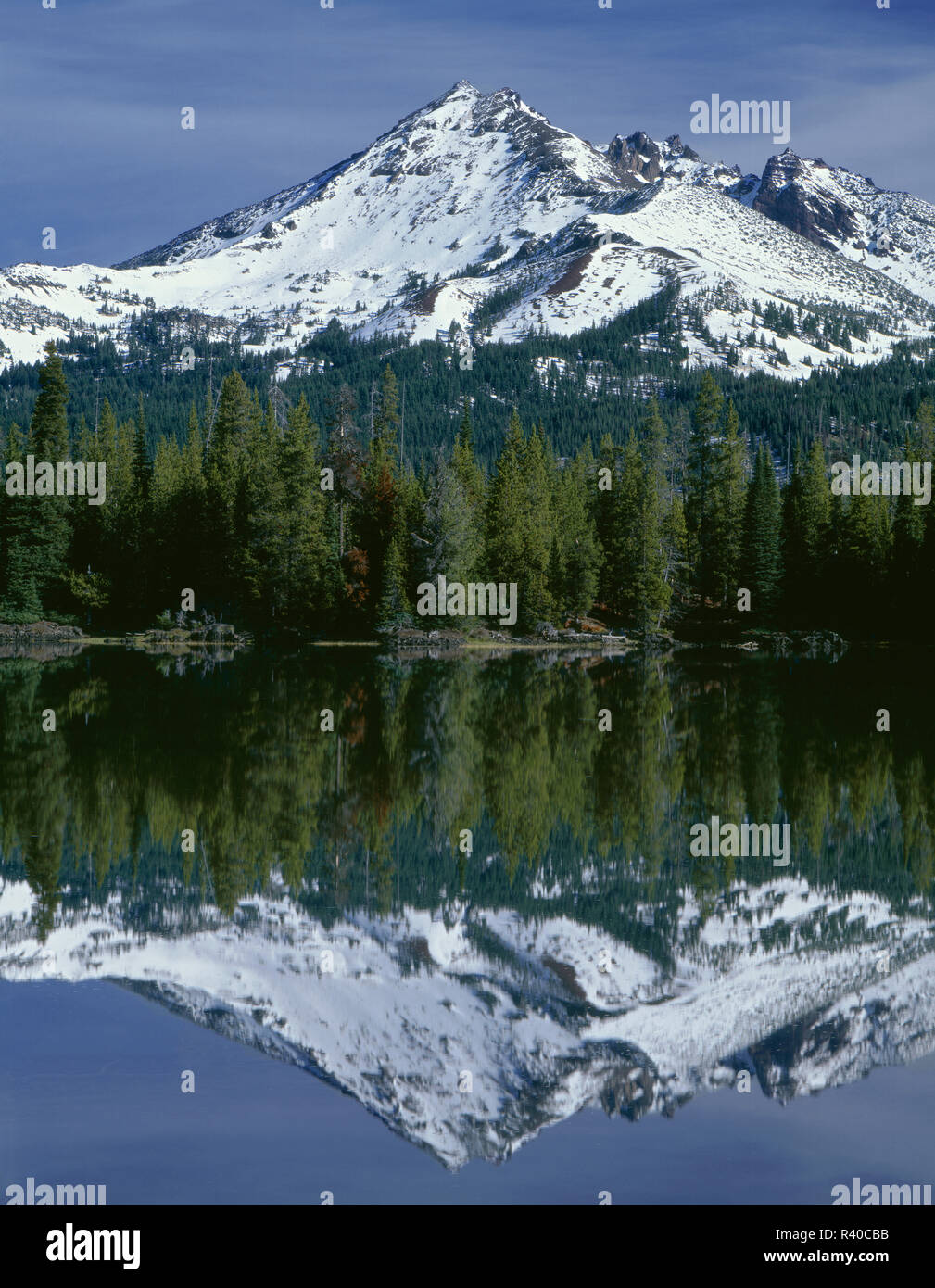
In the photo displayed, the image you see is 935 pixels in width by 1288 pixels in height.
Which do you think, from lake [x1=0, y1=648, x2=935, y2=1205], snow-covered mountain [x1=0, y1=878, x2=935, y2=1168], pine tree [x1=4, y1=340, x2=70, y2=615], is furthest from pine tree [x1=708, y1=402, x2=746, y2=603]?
snow-covered mountain [x1=0, y1=878, x2=935, y2=1168]

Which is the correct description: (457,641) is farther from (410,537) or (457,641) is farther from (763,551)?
(763,551)

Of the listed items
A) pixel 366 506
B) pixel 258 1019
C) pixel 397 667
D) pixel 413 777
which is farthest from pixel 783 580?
pixel 258 1019

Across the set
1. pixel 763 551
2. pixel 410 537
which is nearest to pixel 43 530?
pixel 410 537

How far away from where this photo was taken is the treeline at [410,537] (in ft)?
254

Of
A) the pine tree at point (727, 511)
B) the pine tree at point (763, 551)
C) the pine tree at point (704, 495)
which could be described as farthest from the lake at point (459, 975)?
the pine tree at point (704, 495)

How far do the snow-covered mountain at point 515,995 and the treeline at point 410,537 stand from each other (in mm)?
60949

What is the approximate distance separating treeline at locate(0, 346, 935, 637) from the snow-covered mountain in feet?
200

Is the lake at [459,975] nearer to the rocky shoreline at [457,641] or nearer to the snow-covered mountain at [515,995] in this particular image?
the snow-covered mountain at [515,995]

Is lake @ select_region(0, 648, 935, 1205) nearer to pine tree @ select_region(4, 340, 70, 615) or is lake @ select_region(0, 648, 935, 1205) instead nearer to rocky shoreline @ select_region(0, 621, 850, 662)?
rocky shoreline @ select_region(0, 621, 850, 662)

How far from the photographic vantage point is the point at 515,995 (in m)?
12.0

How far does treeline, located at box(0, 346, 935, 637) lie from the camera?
3046 inches

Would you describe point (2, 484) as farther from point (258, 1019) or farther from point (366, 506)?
point (258, 1019)

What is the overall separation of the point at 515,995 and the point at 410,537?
66.1 metres
